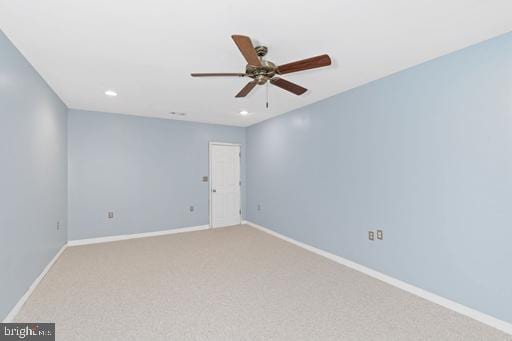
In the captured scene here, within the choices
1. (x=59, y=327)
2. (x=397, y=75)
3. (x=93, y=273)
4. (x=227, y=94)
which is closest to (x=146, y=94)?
(x=227, y=94)

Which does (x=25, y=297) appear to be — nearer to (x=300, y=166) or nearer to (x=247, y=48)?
(x=247, y=48)

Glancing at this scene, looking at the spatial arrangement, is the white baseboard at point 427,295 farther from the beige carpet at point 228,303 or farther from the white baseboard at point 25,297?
the white baseboard at point 25,297

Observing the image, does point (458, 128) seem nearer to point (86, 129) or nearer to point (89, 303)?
point (89, 303)

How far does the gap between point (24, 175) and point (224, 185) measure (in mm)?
3684

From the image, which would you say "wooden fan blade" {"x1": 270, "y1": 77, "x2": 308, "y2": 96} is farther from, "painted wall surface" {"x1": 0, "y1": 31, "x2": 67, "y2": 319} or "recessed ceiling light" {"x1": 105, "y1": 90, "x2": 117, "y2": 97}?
"recessed ceiling light" {"x1": 105, "y1": 90, "x2": 117, "y2": 97}

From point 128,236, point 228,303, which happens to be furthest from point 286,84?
point 128,236

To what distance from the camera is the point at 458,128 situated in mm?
2268

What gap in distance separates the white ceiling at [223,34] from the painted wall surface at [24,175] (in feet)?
0.91

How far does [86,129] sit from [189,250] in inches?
115

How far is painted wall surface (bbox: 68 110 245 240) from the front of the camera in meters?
4.31

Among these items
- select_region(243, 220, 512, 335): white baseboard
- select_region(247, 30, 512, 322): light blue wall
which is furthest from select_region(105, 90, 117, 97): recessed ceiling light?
select_region(243, 220, 512, 335): white baseboard

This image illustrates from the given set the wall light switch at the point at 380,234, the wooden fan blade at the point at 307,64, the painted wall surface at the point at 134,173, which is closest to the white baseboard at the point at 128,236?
the painted wall surface at the point at 134,173

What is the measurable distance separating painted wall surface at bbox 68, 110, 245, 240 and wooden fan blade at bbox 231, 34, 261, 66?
368cm

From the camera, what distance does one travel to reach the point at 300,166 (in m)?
4.22
